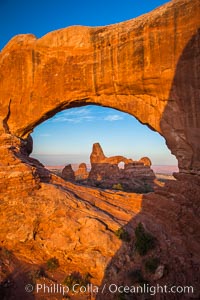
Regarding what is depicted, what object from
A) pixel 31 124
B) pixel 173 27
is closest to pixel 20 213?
pixel 31 124

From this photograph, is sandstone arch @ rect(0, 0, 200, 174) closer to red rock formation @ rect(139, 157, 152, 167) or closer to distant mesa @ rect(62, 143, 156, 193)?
distant mesa @ rect(62, 143, 156, 193)

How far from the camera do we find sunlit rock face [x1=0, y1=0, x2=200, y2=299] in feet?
48.1

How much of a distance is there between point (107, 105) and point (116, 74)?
3.02 meters

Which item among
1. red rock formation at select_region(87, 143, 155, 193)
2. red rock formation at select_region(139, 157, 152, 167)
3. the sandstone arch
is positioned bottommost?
red rock formation at select_region(87, 143, 155, 193)

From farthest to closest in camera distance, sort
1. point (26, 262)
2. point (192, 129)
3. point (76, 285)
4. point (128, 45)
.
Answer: point (128, 45) < point (192, 129) < point (26, 262) < point (76, 285)

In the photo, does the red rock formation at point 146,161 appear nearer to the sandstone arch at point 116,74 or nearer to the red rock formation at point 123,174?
the red rock formation at point 123,174

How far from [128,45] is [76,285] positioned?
16.8m

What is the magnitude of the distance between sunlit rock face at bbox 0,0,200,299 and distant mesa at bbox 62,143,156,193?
83.6 feet

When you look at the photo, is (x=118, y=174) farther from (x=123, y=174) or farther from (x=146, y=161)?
(x=146, y=161)

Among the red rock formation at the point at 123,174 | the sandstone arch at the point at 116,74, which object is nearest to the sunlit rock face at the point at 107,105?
the sandstone arch at the point at 116,74

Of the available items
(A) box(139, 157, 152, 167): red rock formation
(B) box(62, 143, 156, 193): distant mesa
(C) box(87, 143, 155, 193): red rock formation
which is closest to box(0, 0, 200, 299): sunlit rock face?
(B) box(62, 143, 156, 193): distant mesa

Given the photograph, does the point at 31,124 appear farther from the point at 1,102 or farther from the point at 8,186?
the point at 8,186

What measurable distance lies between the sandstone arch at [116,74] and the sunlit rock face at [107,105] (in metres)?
0.08

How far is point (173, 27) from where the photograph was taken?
1662 cm
